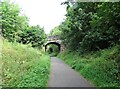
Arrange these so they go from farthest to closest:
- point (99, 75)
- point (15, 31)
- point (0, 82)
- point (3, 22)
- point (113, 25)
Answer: point (15, 31) → point (3, 22) → point (113, 25) → point (99, 75) → point (0, 82)

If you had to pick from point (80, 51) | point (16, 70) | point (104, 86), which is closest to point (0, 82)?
point (16, 70)

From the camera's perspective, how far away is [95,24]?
11.9 m

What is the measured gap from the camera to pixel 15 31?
23.0m

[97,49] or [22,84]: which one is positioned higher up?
[97,49]

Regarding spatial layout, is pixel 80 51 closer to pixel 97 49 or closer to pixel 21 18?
pixel 97 49

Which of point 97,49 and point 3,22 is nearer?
point 97,49

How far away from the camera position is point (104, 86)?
8.91m

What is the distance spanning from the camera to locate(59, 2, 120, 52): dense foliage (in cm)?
1030

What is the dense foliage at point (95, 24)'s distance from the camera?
10304 millimetres

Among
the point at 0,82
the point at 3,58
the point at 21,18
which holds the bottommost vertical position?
the point at 0,82

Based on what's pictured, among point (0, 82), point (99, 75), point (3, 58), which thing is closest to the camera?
point (0, 82)

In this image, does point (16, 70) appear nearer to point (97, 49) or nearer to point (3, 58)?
point (3, 58)

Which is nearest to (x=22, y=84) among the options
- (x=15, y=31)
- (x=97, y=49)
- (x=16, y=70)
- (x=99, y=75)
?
(x=16, y=70)

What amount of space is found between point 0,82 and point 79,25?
38.0 ft
